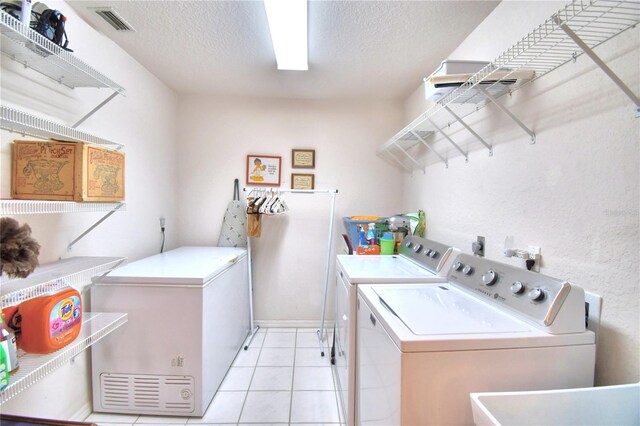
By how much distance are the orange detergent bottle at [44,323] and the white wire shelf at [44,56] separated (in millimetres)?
1086

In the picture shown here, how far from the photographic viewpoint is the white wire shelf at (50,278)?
106 cm

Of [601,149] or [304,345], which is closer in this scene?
[601,149]

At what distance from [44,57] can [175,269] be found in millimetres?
1292

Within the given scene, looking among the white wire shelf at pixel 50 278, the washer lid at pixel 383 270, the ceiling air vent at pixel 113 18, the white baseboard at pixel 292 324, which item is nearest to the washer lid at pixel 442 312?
the washer lid at pixel 383 270

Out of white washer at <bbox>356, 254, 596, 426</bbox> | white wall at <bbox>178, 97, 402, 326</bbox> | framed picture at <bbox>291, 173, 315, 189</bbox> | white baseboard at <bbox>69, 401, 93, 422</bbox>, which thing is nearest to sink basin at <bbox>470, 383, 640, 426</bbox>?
white washer at <bbox>356, 254, 596, 426</bbox>

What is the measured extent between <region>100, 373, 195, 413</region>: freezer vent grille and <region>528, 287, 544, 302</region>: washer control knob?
1.90m

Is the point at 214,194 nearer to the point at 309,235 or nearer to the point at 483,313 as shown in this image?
the point at 309,235

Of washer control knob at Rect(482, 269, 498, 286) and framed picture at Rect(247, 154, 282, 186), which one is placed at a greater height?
framed picture at Rect(247, 154, 282, 186)

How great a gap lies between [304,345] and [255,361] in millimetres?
498

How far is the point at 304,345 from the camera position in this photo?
107 inches

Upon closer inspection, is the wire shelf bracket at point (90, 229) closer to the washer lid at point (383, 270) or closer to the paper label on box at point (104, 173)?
the paper label on box at point (104, 173)

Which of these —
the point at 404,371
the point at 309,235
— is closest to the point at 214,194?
the point at 309,235

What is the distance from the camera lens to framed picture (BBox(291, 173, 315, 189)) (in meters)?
3.01

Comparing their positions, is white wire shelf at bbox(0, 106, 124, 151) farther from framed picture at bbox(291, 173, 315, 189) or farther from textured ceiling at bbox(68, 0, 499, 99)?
framed picture at bbox(291, 173, 315, 189)
